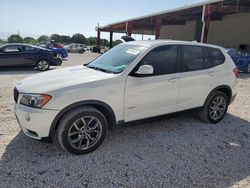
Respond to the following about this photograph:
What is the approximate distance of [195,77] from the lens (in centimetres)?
420

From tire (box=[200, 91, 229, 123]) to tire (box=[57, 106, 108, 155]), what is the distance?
7.37 ft

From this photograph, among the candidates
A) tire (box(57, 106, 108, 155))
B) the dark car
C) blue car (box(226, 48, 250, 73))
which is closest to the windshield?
tire (box(57, 106, 108, 155))

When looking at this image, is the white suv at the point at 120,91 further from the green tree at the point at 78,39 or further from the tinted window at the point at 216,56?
the green tree at the point at 78,39

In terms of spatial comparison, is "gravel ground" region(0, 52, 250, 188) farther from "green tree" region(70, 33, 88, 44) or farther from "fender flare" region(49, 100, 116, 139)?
"green tree" region(70, 33, 88, 44)

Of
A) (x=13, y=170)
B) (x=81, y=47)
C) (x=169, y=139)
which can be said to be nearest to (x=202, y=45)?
(x=169, y=139)

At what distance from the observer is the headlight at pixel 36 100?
2.99m

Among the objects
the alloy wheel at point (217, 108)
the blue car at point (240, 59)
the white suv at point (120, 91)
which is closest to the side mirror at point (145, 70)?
the white suv at point (120, 91)

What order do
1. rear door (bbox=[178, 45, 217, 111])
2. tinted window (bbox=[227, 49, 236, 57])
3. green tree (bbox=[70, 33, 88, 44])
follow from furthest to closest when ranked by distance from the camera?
1. green tree (bbox=[70, 33, 88, 44])
2. tinted window (bbox=[227, 49, 236, 57])
3. rear door (bbox=[178, 45, 217, 111])

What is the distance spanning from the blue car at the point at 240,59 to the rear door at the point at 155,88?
9.73 metres

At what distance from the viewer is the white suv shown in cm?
307

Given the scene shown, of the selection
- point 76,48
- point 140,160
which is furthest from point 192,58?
point 76,48

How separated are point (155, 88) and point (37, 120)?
184 cm

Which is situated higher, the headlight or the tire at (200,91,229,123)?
the headlight

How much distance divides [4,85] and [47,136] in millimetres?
5488
